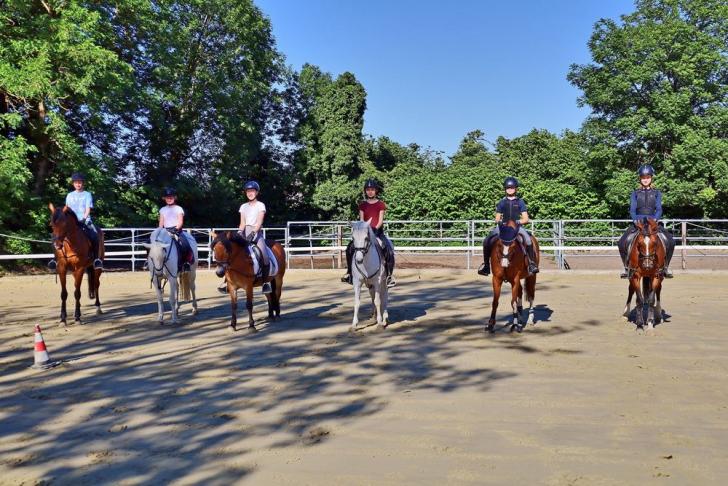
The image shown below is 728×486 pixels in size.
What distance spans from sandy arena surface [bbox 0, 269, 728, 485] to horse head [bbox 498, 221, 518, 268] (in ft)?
4.05

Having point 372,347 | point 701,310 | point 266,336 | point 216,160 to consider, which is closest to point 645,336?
point 701,310

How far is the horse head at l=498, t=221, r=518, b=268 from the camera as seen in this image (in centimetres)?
946

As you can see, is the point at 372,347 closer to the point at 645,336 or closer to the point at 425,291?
the point at 645,336

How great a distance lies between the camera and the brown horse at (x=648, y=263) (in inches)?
385

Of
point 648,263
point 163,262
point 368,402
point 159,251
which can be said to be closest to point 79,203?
point 159,251

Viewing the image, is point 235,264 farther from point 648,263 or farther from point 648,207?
point 648,207

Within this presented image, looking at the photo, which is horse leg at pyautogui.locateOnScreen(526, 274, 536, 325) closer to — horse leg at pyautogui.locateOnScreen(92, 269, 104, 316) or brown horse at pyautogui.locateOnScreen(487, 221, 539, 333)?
brown horse at pyautogui.locateOnScreen(487, 221, 539, 333)

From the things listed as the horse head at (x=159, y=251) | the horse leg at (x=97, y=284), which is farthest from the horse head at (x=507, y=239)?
the horse leg at (x=97, y=284)

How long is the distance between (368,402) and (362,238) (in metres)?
3.72

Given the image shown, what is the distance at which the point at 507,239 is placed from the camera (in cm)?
947

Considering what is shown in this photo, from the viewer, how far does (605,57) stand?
30.0 metres

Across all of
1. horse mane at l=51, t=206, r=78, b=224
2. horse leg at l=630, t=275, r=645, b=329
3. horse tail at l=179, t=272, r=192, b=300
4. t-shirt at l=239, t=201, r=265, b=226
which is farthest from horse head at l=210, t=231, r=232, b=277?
horse leg at l=630, t=275, r=645, b=329

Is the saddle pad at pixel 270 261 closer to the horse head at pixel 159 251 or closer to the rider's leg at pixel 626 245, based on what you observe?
the horse head at pixel 159 251

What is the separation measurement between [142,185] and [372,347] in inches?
868
